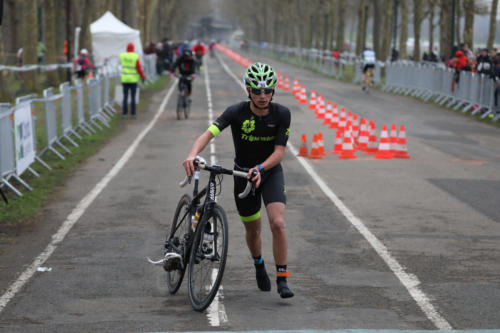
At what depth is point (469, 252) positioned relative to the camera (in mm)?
8961

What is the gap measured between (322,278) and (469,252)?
2.01 m

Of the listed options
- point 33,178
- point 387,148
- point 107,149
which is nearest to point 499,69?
point 387,148

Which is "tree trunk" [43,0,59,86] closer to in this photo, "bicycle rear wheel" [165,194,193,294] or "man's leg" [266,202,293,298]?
"bicycle rear wheel" [165,194,193,294]

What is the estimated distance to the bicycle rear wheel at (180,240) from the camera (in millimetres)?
7031

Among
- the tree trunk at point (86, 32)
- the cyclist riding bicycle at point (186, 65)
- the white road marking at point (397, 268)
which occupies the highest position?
the tree trunk at point (86, 32)

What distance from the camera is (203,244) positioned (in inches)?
266

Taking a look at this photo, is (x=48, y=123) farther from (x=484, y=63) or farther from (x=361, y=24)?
(x=361, y=24)

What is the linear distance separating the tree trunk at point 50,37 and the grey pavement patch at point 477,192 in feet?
77.4

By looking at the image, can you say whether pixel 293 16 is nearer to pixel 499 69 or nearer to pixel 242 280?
pixel 499 69

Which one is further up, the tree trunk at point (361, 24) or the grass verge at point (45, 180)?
the tree trunk at point (361, 24)

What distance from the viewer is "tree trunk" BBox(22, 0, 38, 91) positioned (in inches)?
1262

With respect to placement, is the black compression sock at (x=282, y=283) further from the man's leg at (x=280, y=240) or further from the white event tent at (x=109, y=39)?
the white event tent at (x=109, y=39)

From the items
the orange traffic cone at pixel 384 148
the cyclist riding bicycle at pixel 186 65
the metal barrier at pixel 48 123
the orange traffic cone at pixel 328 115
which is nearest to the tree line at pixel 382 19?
the orange traffic cone at pixel 328 115

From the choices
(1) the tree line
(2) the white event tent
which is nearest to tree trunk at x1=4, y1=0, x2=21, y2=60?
(2) the white event tent
